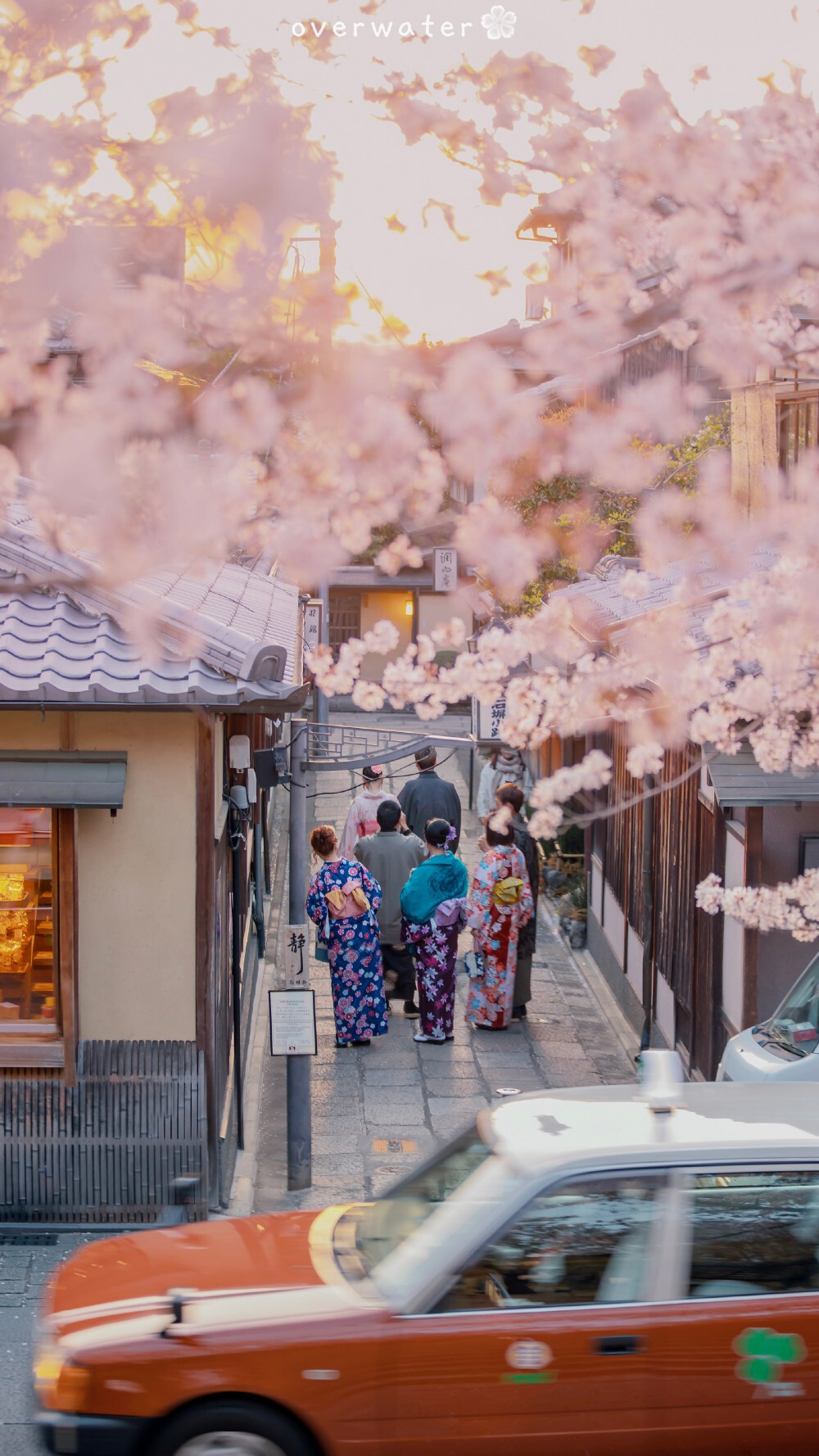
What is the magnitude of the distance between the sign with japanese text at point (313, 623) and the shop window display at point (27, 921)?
→ 8527mm

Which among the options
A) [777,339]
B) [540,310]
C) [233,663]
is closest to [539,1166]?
[233,663]

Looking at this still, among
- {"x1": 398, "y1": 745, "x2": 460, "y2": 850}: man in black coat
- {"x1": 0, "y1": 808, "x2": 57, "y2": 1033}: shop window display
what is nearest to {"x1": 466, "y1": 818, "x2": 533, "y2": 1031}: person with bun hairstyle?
{"x1": 398, "y1": 745, "x2": 460, "y2": 850}: man in black coat

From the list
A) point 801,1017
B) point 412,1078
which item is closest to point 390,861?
point 412,1078

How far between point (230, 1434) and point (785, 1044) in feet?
13.0

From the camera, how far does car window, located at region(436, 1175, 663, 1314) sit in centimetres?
380

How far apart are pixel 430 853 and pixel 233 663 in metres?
4.30

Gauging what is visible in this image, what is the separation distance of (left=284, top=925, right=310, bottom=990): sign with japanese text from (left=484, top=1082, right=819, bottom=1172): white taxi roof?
12.1 ft

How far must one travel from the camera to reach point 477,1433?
3.73m

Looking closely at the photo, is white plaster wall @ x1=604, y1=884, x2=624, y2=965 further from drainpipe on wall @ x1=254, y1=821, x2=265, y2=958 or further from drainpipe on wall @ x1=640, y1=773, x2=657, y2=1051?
drainpipe on wall @ x1=254, y1=821, x2=265, y2=958

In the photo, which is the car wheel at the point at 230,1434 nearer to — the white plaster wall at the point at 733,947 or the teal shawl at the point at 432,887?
the white plaster wall at the point at 733,947

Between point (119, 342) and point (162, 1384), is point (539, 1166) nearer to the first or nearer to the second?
point (162, 1384)

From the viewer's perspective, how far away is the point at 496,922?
34.6 ft

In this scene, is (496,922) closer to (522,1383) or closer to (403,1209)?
(403,1209)

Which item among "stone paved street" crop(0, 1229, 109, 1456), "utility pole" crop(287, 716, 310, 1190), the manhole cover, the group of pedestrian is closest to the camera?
"stone paved street" crop(0, 1229, 109, 1456)
